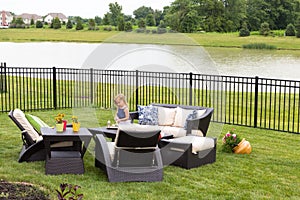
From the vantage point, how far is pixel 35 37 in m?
58.9

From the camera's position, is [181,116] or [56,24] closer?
[181,116]

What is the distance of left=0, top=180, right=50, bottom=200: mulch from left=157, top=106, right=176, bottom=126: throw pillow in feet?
12.2

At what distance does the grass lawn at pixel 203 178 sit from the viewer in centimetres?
617

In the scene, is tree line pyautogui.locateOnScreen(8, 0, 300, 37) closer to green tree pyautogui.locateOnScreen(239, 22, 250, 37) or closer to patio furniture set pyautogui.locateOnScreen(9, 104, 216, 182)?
green tree pyautogui.locateOnScreen(239, 22, 250, 37)

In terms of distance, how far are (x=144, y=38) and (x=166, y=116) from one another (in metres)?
2.58

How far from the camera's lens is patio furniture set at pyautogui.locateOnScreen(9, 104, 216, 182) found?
6.57m

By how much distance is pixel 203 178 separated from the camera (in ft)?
22.8

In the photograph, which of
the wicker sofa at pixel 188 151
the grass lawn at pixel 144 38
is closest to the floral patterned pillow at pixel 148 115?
the wicker sofa at pixel 188 151

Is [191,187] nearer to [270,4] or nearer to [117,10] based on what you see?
[117,10]

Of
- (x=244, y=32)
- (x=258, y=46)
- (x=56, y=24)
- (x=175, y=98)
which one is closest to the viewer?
(x=175, y=98)

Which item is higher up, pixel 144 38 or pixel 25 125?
pixel 144 38

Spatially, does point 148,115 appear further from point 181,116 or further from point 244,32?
point 244,32

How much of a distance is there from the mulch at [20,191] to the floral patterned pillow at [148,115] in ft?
11.8

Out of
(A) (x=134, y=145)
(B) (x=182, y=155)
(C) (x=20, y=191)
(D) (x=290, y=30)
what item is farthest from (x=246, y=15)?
(C) (x=20, y=191)
